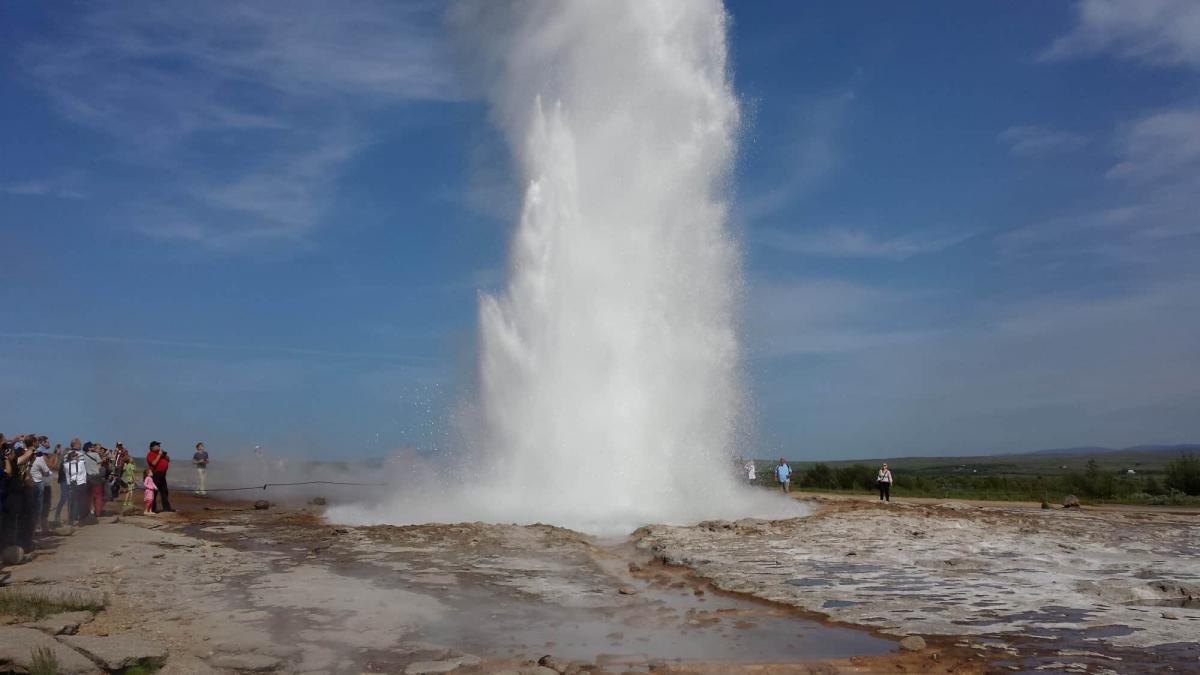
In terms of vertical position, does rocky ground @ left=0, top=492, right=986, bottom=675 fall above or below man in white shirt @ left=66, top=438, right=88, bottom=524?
below

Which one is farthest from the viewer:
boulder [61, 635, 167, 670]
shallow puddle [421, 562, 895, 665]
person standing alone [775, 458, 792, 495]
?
person standing alone [775, 458, 792, 495]

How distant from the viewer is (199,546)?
1370cm

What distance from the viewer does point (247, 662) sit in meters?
7.11

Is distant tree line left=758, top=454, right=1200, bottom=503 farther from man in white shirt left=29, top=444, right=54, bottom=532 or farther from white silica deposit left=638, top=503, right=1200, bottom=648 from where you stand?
man in white shirt left=29, top=444, right=54, bottom=532

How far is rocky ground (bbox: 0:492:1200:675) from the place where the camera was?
289 inches

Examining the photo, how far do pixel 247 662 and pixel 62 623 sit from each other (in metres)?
1.93

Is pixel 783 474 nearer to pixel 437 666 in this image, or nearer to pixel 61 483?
pixel 61 483

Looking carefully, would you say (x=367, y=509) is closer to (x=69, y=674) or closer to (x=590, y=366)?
(x=590, y=366)

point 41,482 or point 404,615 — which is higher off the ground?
point 41,482

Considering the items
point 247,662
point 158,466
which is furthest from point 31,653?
point 158,466

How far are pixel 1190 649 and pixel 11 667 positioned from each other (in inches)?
375

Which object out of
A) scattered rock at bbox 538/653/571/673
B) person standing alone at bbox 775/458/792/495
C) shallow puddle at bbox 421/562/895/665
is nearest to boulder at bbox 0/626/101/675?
shallow puddle at bbox 421/562/895/665

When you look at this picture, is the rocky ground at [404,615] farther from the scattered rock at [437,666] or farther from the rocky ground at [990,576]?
the rocky ground at [990,576]

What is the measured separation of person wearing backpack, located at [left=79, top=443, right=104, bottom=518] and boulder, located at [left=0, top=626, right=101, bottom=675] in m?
9.31
